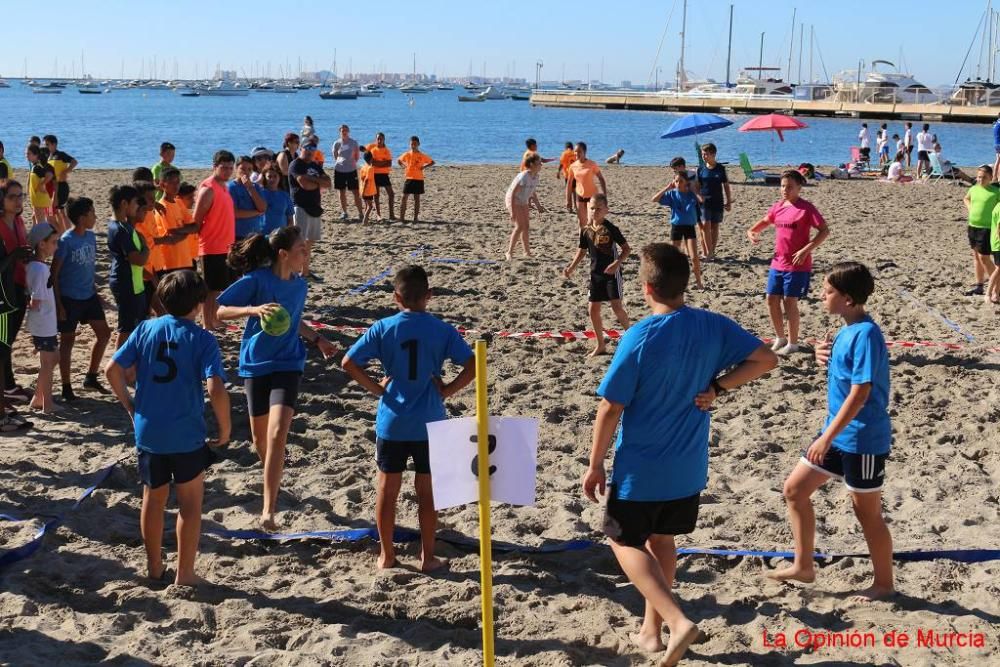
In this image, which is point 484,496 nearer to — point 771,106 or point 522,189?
point 522,189

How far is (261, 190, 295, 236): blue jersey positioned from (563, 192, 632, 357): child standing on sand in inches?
135

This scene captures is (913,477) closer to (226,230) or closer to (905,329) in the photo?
(905,329)

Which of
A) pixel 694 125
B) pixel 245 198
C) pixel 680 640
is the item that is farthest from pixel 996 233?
pixel 694 125

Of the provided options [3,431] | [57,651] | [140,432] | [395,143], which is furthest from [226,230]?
[395,143]

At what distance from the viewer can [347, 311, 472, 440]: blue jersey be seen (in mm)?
4781

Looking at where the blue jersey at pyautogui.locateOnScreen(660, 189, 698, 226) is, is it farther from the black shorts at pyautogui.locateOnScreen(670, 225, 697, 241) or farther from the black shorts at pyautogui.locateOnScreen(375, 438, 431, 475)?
the black shorts at pyautogui.locateOnScreen(375, 438, 431, 475)

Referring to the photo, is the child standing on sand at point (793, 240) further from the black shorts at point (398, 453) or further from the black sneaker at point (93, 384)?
the black sneaker at point (93, 384)

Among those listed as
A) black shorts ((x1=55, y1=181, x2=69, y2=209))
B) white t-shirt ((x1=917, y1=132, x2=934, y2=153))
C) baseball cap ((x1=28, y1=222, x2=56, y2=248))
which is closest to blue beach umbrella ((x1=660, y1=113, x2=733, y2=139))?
white t-shirt ((x1=917, y1=132, x2=934, y2=153))

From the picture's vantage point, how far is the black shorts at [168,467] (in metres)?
4.64

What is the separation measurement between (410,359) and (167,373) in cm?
108

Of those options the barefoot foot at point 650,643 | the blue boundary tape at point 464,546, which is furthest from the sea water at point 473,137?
the barefoot foot at point 650,643

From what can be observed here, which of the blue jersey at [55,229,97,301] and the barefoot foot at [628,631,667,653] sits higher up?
the blue jersey at [55,229,97,301]

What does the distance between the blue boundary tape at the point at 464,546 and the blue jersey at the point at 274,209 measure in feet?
17.3

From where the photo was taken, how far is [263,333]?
5.59 meters
